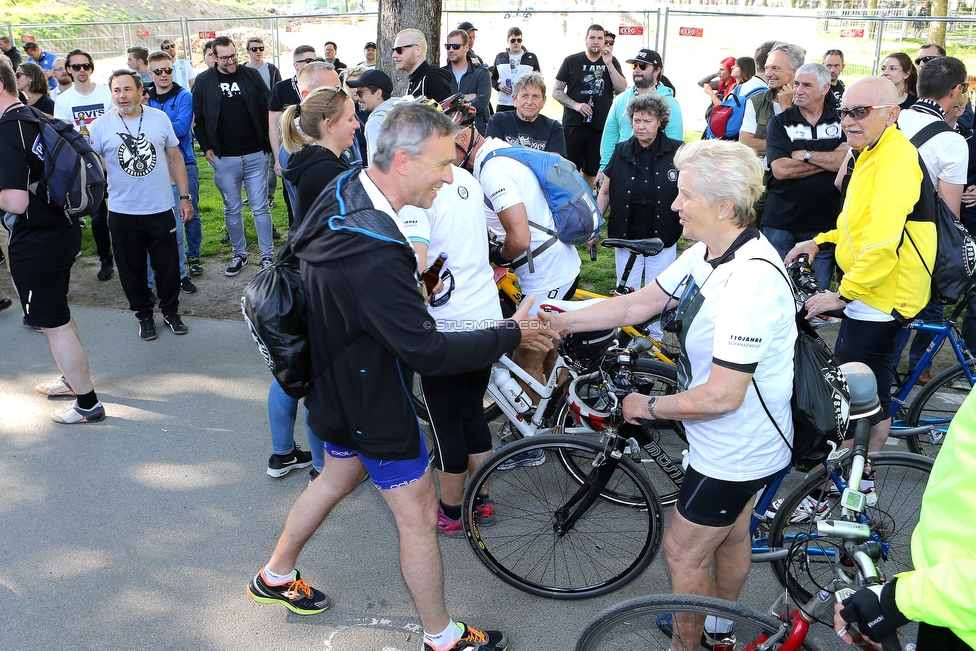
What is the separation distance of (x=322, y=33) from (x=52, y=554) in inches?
662

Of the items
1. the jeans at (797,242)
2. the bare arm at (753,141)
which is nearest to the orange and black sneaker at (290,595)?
the jeans at (797,242)

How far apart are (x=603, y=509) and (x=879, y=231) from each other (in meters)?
1.87

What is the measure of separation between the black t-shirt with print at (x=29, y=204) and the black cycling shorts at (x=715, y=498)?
12.9 ft

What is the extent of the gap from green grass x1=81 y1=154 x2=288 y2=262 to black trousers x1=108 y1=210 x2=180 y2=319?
181 centimetres

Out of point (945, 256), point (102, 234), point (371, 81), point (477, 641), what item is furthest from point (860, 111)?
point (102, 234)

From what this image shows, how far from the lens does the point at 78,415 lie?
16.0ft

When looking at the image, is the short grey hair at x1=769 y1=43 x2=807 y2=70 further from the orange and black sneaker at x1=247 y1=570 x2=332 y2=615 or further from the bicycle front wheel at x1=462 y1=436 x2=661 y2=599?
the orange and black sneaker at x1=247 y1=570 x2=332 y2=615

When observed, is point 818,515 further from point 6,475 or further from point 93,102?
point 93,102

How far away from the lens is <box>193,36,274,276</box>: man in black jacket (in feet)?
24.3

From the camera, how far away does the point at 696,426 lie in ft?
8.48

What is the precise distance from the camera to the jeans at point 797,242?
18.5ft

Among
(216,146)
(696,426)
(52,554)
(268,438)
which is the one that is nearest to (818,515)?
(696,426)

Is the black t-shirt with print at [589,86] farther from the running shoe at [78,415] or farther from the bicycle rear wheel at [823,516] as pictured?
the bicycle rear wheel at [823,516]

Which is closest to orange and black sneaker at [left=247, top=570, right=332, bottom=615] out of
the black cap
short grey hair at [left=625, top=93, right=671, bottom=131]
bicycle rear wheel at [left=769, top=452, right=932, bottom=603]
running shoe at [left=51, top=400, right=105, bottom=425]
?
bicycle rear wheel at [left=769, top=452, right=932, bottom=603]
